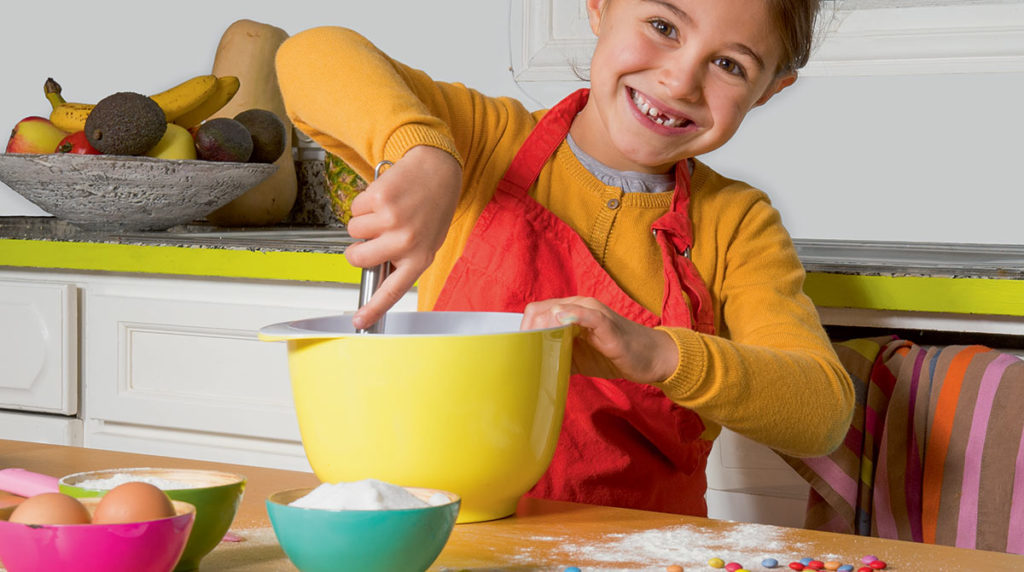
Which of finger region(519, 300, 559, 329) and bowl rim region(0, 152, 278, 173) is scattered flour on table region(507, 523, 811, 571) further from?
bowl rim region(0, 152, 278, 173)

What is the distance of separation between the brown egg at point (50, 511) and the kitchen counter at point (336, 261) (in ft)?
2.79

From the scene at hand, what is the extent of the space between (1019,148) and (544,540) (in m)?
1.28

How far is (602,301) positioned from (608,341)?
0.32 m

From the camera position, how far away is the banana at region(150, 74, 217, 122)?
1.69m

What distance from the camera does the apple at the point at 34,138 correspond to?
161cm

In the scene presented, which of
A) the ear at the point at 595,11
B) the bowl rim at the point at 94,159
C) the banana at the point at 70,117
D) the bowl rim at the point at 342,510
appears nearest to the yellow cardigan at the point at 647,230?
the ear at the point at 595,11

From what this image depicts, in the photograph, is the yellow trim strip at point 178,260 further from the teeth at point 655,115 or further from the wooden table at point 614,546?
the wooden table at point 614,546

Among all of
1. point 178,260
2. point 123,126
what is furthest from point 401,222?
point 123,126

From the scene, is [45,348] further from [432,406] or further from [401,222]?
[432,406]

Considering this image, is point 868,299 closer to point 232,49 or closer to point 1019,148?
point 1019,148

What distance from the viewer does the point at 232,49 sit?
193 cm

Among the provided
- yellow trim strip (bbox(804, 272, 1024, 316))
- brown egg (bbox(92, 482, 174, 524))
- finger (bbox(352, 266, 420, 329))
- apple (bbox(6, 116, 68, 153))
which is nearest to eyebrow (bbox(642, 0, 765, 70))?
yellow trim strip (bbox(804, 272, 1024, 316))

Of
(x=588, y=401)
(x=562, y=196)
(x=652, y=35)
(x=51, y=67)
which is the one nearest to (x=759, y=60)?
(x=652, y=35)

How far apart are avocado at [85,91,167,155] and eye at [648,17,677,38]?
2.69 ft
